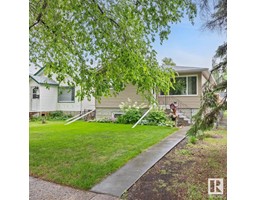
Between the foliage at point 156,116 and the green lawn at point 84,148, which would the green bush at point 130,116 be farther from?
the foliage at point 156,116

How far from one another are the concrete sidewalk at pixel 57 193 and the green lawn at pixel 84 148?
0.30 feet

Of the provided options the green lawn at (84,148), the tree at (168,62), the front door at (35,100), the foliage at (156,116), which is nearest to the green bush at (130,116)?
the green lawn at (84,148)

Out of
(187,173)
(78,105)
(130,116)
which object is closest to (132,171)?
(187,173)

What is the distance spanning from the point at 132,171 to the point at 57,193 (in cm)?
87

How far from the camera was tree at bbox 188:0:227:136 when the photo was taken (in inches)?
69.7

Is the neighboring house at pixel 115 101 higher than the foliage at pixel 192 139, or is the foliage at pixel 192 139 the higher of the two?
the neighboring house at pixel 115 101

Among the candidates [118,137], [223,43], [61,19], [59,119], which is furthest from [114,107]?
[223,43]

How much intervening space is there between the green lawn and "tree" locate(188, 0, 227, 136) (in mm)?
1120

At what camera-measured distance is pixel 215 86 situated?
7.63ft

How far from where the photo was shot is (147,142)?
395 cm

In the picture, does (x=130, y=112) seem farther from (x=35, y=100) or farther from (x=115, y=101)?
(x=35, y=100)

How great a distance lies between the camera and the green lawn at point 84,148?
2.45m

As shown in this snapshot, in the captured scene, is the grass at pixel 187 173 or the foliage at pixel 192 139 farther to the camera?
the foliage at pixel 192 139

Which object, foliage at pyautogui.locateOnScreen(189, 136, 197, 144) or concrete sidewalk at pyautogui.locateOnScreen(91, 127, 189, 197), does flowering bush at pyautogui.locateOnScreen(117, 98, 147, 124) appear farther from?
foliage at pyautogui.locateOnScreen(189, 136, 197, 144)
